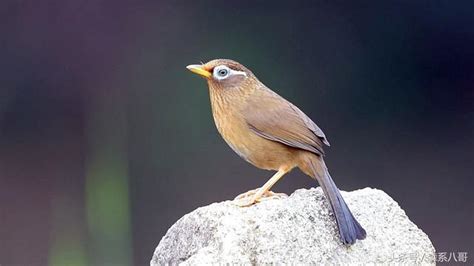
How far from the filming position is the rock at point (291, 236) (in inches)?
200

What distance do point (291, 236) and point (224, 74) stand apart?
994mm

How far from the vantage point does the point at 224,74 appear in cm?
586

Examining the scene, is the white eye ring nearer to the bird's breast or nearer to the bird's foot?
the bird's breast

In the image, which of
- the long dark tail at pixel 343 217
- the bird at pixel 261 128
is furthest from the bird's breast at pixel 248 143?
the long dark tail at pixel 343 217

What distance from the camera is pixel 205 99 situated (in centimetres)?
875

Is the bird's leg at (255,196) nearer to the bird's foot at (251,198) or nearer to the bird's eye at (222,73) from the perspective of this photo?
the bird's foot at (251,198)


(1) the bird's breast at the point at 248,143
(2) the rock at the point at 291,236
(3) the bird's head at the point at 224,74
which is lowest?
(2) the rock at the point at 291,236

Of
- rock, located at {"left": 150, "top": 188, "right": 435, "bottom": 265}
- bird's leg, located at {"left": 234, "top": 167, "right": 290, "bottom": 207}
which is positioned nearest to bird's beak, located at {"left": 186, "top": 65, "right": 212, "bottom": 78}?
bird's leg, located at {"left": 234, "top": 167, "right": 290, "bottom": 207}

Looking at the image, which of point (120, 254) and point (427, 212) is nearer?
point (120, 254)

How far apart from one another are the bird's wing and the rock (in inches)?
8.8

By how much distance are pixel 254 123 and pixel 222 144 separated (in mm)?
3003

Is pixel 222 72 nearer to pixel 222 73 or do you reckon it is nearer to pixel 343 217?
pixel 222 73

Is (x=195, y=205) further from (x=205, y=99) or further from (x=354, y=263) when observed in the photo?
(x=354, y=263)

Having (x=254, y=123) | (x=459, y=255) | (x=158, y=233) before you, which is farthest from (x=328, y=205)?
(x=158, y=233)
